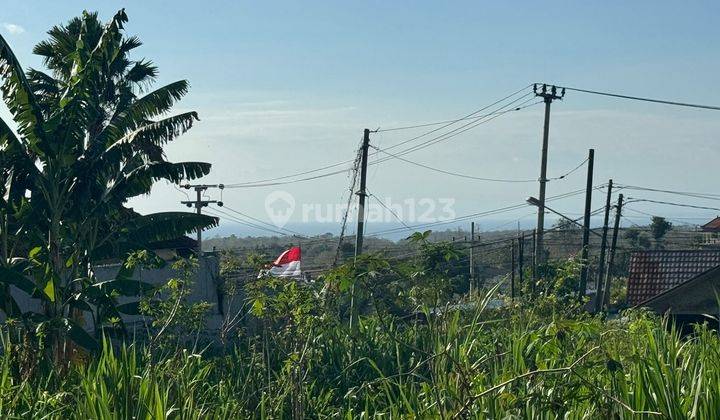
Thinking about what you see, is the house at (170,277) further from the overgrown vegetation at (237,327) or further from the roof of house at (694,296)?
the roof of house at (694,296)

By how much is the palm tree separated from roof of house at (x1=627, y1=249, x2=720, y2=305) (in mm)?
23565

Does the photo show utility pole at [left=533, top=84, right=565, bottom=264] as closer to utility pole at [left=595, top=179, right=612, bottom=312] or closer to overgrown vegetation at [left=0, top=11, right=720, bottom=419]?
utility pole at [left=595, top=179, right=612, bottom=312]

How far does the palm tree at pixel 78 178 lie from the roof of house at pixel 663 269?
23565mm

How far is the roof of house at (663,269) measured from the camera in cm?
3619

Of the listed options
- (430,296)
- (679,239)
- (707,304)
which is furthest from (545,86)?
(679,239)

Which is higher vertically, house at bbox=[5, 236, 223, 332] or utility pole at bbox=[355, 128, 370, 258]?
utility pole at bbox=[355, 128, 370, 258]

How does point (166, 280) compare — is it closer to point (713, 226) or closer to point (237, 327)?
point (237, 327)

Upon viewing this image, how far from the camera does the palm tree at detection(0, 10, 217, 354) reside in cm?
1398

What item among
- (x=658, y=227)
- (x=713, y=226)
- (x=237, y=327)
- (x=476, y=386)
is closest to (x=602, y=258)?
(x=237, y=327)

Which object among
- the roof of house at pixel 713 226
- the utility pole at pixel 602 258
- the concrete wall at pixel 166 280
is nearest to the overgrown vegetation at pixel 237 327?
the concrete wall at pixel 166 280

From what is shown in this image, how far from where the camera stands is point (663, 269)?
1444 inches

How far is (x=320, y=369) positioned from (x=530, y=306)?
9.94 feet

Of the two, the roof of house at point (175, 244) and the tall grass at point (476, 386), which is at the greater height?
the roof of house at point (175, 244)

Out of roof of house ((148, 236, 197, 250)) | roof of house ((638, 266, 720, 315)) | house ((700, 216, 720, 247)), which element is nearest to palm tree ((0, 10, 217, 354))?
roof of house ((148, 236, 197, 250))
